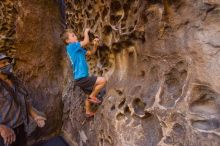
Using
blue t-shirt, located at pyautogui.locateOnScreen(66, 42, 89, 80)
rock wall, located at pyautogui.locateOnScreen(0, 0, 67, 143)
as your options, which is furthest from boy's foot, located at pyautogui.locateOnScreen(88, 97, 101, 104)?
rock wall, located at pyautogui.locateOnScreen(0, 0, 67, 143)

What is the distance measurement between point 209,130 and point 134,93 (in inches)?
28.2

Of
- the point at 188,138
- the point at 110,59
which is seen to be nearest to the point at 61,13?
the point at 110,59

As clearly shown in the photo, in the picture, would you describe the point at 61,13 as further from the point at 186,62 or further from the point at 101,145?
the point at 186,62

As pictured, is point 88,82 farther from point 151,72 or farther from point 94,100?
point 151,72

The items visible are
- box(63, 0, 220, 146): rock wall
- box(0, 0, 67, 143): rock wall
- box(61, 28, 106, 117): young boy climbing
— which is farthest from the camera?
box(0, 0, 67, 143): rock wall

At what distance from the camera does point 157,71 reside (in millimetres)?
1946

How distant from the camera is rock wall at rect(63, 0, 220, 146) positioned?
5.23 ft

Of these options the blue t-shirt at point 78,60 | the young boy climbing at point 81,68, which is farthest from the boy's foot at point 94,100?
the blue t-shirt at point 78,60

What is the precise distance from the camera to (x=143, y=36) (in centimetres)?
208

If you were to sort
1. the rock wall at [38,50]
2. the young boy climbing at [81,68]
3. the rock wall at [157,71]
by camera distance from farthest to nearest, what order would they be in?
1. the rock wall at [38,50]
2. the young boy climbing at [81,68]
3. the rock wall at [157,71]

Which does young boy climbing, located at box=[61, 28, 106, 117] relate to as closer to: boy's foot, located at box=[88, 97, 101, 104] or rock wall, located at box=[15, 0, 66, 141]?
boy's foot, located at box=[88, 97, 101, 104]

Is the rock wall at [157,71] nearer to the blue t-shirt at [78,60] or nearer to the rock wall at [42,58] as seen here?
the blue t-shirt at [78,60]

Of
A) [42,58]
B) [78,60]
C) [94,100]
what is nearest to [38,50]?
[42,58]

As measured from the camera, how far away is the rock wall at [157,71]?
1595mm
